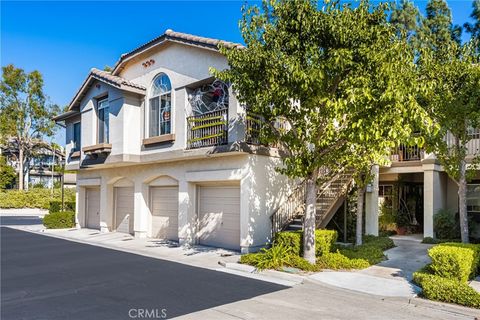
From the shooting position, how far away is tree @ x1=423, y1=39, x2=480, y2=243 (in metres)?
10.4

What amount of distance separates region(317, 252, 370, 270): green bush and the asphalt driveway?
88.0 inches

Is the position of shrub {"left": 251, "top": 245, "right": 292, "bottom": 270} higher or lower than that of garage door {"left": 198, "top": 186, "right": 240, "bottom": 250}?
lower

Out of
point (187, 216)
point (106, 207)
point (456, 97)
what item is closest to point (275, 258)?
point (187, 216)

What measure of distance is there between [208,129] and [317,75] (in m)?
5.69

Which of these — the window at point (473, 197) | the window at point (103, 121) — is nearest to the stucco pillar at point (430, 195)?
the window at point (473, 197)

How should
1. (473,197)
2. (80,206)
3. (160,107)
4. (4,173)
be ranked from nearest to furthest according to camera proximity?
1. (473,197)
2. (160,107)
3. (80,206)
4. (4,173)

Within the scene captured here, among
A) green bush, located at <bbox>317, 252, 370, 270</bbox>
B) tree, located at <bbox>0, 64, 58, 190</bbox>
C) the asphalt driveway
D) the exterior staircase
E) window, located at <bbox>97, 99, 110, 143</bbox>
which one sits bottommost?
the asphalt driveway

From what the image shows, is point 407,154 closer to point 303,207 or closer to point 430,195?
point 430,195

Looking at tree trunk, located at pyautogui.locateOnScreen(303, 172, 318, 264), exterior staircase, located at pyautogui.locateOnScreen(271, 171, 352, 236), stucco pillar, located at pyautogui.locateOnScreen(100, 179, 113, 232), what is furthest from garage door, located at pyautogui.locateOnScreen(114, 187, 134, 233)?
tree trunk, located at pyautogui.locateOnScreen(303, 172, 318, 264)

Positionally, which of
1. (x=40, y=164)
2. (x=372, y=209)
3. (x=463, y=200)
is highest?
(x=40, y=164)

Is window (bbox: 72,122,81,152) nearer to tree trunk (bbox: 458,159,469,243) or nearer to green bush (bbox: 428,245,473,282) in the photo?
tree trunk (bbox: 458,159,469,243)

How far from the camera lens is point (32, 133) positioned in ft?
143

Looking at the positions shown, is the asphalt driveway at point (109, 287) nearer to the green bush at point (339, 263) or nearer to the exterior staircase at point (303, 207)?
the green bush at point (339, 263)

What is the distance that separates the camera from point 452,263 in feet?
27.2
